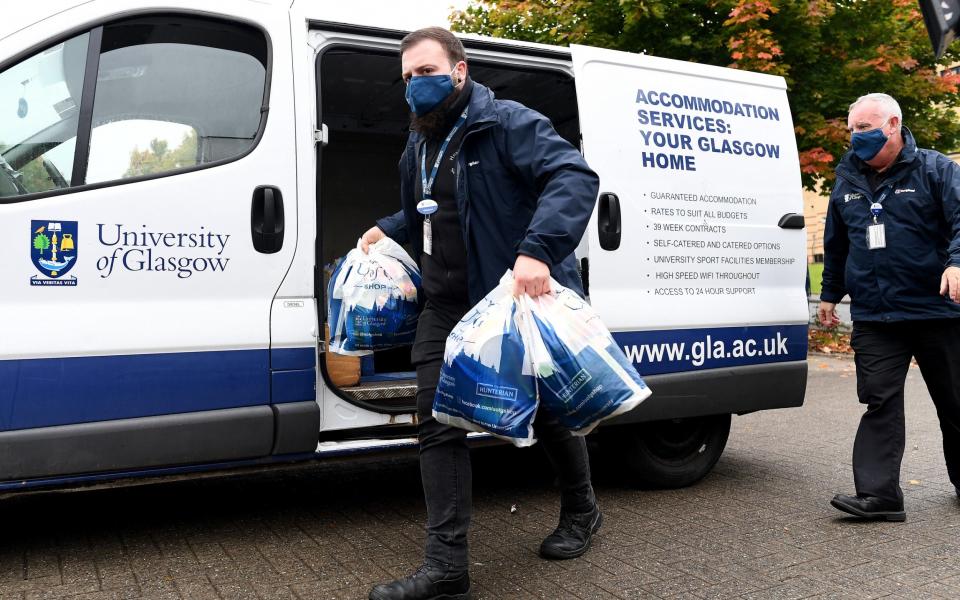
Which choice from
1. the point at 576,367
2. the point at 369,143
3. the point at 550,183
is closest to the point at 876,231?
the point at 550,183

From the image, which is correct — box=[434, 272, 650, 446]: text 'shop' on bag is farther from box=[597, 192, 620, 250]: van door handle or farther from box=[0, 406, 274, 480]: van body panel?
box=[597, 192, 620, 250]: van door handle

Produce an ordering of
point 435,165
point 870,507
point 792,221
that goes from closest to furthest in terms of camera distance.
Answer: point 435,165 < point 870,507 < point 792,221

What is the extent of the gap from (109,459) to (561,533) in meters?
1.63

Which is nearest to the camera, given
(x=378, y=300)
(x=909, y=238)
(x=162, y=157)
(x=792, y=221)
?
(x=162, y=157)

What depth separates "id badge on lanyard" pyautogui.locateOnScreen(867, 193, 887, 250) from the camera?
3930mm

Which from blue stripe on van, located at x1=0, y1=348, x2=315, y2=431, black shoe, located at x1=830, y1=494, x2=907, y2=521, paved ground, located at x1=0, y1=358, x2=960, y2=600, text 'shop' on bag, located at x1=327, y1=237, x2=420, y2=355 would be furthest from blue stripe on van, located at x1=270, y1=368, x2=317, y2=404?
black shoe, located at x1=830, y1=494, x2=907, y2=521

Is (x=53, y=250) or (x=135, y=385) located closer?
(x=53, y=250)

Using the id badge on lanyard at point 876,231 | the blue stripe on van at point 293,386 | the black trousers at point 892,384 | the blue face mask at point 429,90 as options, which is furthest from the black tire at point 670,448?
the blue face mask at point 429,90

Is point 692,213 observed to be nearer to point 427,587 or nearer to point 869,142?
point 869,142

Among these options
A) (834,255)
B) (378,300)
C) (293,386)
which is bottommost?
(293,386)

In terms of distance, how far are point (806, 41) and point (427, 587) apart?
943cm

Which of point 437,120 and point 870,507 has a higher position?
point 437,120

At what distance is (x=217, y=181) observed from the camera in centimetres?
323

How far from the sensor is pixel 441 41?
2.96 m
